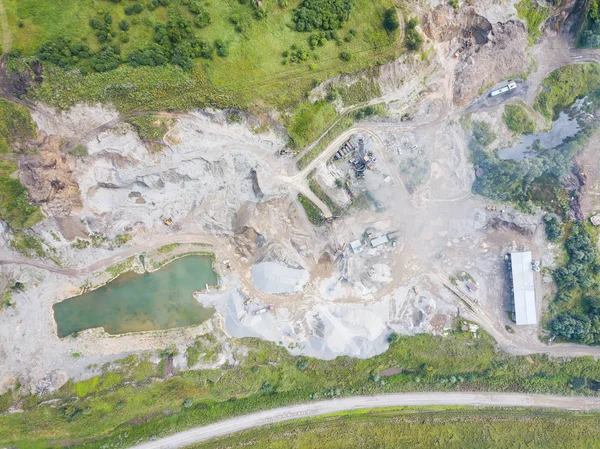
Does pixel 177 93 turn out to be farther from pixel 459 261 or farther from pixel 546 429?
pixel 546 429

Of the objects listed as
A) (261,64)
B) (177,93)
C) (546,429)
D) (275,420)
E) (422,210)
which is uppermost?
(261,64)

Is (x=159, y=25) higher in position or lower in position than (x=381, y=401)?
higher

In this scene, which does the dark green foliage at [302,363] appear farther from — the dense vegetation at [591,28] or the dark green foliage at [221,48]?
the dense vegetation at [591,28]

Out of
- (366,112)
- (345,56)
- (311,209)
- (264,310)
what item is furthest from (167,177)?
(366,112)

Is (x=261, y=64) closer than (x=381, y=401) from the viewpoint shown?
Yes

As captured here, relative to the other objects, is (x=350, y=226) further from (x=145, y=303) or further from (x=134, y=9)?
(x=134, y=9)

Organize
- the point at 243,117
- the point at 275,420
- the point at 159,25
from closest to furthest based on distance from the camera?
the point at 159,25, the point at 243,117, the point at 275,420

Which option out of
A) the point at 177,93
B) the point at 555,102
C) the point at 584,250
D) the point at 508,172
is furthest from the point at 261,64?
the point at 584,250
